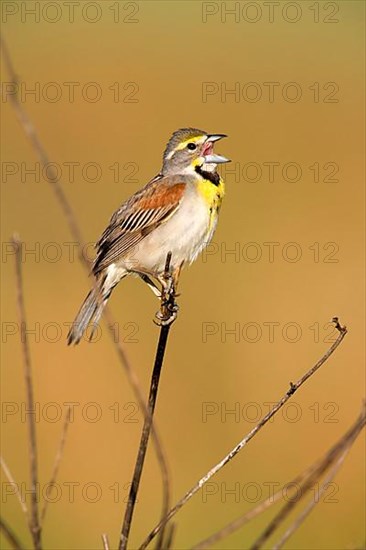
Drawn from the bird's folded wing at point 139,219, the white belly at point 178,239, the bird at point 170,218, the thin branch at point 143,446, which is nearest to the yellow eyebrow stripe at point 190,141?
the bird at point 170,218

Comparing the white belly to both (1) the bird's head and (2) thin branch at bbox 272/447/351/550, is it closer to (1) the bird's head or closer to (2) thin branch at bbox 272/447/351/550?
(1) the bird's head

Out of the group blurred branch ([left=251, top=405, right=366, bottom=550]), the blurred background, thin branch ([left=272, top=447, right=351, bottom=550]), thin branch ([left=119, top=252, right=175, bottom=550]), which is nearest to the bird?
the blurred background

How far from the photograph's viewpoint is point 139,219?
5.18m

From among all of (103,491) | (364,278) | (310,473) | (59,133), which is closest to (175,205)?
(103,491)

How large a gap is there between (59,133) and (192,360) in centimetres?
597

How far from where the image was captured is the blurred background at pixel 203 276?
7277 millimetres

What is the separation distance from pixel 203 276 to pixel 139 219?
472 cm

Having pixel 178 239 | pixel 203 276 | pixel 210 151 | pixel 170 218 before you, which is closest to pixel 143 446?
pixel 178 239

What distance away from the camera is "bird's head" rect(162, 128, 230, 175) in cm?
510

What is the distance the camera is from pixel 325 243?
10758mm

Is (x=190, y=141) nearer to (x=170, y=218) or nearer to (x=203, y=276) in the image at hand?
(x=170, y=218)

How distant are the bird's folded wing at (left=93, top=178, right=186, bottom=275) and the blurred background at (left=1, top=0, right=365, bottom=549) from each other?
1548 millimetres

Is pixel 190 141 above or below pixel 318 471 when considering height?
above

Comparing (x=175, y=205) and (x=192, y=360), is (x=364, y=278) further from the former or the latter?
(x=175, y=205)
